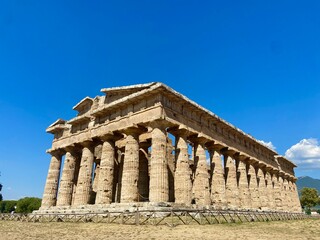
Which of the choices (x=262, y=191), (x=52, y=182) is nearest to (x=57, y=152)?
(x=52, y=182)

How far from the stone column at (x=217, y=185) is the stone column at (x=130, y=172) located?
8490 mm

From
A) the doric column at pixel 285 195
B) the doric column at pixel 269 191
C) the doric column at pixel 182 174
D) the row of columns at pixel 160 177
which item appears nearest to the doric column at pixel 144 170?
the row of columns at pixel 160 177

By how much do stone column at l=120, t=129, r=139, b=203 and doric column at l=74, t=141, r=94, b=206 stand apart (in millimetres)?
Answer: 5767

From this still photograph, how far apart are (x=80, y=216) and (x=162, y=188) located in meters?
6.60

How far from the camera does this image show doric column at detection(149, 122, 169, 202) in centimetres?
1906

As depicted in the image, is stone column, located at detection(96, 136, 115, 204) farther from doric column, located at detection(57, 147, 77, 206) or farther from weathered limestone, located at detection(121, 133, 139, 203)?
doric column, located at detection(57, 147, 77, 206)

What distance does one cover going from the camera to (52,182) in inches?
1174

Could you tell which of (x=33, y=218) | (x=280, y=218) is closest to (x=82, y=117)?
(x=33, y=218)

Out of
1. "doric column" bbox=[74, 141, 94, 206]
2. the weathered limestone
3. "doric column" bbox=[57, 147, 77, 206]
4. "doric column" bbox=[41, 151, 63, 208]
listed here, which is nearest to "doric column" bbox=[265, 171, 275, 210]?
the weathered limestone

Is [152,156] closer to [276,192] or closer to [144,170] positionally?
[144,170]

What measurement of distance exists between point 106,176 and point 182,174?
22.6 feet

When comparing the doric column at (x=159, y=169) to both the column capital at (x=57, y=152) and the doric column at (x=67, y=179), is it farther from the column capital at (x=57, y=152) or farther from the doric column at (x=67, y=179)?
the column capital at (x=57, y=152)

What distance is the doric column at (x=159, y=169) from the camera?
19062mm

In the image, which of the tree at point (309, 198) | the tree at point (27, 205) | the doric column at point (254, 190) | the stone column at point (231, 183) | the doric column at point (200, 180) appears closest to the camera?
the doric column at point (200, 180)
